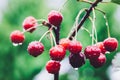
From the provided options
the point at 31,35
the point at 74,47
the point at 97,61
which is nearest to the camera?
the point at 74,47

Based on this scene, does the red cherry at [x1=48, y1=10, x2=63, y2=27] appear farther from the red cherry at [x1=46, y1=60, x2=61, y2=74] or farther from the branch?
the red cherry at [x1=46, y1=60, x2=61, y2=74]

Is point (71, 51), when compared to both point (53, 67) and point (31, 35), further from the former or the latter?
point (31, 35)

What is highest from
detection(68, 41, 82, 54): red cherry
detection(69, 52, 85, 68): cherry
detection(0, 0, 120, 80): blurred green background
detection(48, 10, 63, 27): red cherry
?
detection(48, 10, 63, 27): red cherry

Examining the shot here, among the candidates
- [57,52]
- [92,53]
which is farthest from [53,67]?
[92,53]

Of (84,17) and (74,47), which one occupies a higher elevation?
(84,17)

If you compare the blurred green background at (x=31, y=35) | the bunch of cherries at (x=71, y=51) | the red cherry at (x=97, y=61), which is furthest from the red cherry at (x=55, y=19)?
the blurred green background at (x=31, y=35)

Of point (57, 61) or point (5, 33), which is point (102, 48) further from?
point (5, 33)

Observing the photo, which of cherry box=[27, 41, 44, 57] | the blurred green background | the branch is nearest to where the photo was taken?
the branch

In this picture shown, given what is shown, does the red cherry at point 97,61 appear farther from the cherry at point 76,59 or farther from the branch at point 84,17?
the branch at point 84,17

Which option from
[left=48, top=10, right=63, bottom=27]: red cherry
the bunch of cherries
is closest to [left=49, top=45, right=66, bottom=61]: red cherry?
the bunch of cherries
